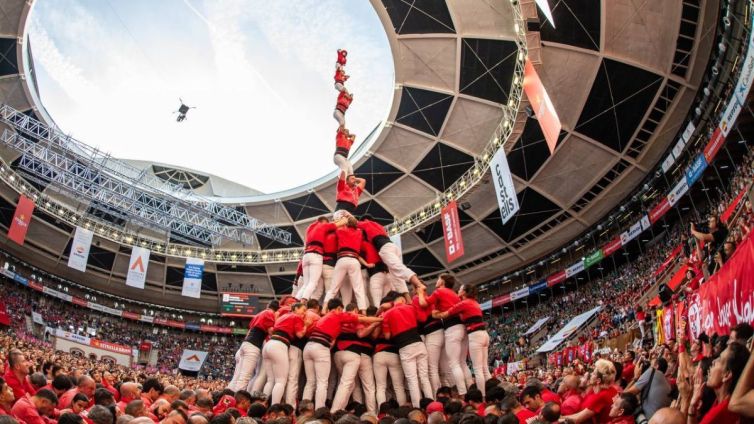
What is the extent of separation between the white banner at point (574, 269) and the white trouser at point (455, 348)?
83.7ft

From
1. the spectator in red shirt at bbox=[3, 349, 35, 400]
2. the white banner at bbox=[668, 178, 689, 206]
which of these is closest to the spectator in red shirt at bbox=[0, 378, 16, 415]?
the spectator in red shirt at bbox=[3, 349, 35, 400]

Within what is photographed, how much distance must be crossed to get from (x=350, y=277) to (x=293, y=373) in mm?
2738

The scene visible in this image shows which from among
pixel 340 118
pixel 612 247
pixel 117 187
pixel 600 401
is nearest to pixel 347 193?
pixel 340 118

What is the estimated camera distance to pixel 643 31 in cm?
2167

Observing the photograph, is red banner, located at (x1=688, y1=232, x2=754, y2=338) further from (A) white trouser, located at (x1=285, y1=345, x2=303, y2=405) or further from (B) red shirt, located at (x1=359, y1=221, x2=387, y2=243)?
(A) white trouser, located at (x1=285, y1=345, x2=303, y2=405)

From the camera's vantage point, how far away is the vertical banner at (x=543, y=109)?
16.8m

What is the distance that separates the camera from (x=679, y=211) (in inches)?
992

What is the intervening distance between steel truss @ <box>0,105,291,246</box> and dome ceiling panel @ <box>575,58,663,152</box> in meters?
24.1

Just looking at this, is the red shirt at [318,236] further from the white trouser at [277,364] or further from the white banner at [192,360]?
the white banner at [192,360]

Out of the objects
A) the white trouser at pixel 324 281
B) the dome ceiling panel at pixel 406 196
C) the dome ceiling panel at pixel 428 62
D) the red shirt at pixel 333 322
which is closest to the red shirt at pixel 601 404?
the red shirt at pixel 333 322

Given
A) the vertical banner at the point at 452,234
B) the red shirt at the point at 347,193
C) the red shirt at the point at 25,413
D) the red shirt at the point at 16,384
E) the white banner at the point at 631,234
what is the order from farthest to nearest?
the white banner at the point at 631,234
the vertical banner at the point at 452,234
the red shirt at the point at 347,193
the red shirt at the point at 16,384
the red shirt at the point at 25,413

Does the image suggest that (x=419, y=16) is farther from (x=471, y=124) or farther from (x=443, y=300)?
(x=443, y=300)

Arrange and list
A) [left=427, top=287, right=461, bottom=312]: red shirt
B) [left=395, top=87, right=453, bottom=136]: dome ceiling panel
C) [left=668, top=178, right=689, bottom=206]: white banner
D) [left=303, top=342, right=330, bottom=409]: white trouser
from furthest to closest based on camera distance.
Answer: [left=395, top=87, right=453, bottom=136]: dome ceiling panel, [left=668, top=178, right=689, bottom=206]: white banner, [left=427, top=287, right=461, bottom=312]: red shirt, [left=303, top=342, right=330, bottom=409]: white trouser

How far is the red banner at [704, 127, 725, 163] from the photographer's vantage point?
64.0 ft
